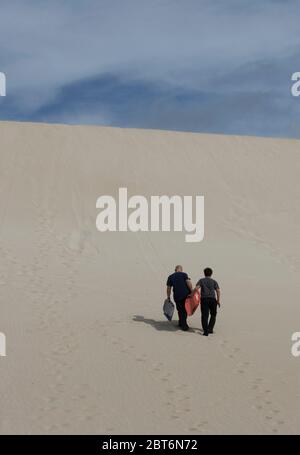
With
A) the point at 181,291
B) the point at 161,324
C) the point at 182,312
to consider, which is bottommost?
the point at 161,324

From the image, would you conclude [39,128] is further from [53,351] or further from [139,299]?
[53,351]

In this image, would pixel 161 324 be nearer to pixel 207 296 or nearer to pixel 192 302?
pixel 192 302

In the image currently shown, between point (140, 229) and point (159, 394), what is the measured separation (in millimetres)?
14877

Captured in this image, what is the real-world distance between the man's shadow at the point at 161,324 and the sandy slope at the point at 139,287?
0.08 m

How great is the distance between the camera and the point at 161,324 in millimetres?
12266

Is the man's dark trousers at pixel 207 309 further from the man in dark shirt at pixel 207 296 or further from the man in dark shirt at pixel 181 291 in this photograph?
the man in dark shirt at pixel 181 291

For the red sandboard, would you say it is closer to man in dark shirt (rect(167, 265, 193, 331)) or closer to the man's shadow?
man in dark shirt (rect(167, 265, 193, 331))

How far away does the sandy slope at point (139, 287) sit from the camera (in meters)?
7.77

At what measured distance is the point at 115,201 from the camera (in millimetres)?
26609

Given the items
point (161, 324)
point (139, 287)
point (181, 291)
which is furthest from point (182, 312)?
point (139, 287)

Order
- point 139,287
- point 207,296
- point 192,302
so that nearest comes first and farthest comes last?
point 207,296
point 192,302
point 139,287

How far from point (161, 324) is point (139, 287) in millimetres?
3688

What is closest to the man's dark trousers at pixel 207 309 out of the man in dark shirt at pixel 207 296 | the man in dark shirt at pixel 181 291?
the man in dark shirt at pixel 207 296
